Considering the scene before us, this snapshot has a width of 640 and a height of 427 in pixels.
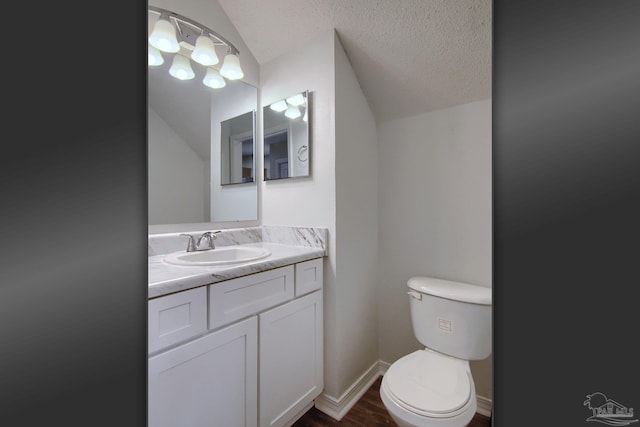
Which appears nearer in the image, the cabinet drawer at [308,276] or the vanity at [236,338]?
the vanity at [236,338]

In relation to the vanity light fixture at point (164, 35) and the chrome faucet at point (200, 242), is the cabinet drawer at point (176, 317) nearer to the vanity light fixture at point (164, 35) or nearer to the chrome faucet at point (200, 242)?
the chrome faucet at point (200, 242)

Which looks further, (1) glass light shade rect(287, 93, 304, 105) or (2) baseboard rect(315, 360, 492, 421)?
(1) glass light shade rect(287, 93, 304, 105)

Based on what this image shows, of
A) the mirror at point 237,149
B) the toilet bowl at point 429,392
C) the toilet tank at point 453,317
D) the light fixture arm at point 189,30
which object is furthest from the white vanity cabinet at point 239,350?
the light fixture arm at point 189,30

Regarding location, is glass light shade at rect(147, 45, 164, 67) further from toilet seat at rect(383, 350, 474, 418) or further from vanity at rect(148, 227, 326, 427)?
toilet seat at rect(383, 350, 474, 418)

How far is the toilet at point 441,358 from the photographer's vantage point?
0.99m

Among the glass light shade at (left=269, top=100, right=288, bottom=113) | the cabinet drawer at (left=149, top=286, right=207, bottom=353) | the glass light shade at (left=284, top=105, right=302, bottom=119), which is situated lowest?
the cabinet drawer at (left=149, top=286, right=207, bottom=353)

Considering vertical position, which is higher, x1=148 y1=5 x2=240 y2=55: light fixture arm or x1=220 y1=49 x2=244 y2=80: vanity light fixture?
x1=148 y1=5 x2=240 y2=55: light fixture arm

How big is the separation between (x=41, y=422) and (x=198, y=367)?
86 centimetres

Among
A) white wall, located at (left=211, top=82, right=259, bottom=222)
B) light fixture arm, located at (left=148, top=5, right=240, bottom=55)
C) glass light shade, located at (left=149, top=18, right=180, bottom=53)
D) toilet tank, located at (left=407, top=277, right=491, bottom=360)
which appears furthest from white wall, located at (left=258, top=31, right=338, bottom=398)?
glass light shade, located at (left=149, top=18, right=180, bottom=53)

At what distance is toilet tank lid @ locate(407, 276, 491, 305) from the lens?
4.14ft

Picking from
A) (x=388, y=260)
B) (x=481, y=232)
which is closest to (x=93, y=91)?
(x=481, y=232)

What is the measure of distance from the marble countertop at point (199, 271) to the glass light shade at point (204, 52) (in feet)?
3.15

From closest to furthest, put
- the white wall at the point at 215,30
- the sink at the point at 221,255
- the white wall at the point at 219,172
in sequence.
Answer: the sink at the point at 221,255 < the white wall at the point at 215,30 < the white wall at the point at 219,172

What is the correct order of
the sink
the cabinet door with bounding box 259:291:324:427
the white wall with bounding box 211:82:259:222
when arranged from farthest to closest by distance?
the white wall with bounding box 211:82:259:222
the sink
the cabinet door with bounding box 259:291:324:427
